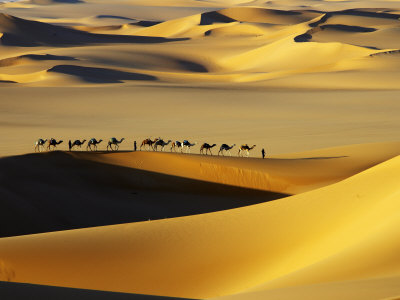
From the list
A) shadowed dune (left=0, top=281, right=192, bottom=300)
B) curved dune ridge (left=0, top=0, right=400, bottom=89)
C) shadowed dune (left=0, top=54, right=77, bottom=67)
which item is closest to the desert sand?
shadowed dune (left=0, top=281, right=192, bottom=300)

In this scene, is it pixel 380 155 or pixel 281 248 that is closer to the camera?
pixel 281 248

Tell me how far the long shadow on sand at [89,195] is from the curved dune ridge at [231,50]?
94.2 feet

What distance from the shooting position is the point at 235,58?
228 ft

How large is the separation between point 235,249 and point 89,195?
738 centimetres

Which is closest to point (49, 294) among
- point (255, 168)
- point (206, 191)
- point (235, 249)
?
point (235, 249)

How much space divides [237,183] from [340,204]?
7739mm

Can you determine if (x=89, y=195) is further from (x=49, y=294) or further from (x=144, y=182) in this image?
(x=49, y=294)

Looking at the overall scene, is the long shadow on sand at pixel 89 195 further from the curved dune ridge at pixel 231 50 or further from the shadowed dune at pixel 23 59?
the shadowed dune at pixel 23 59

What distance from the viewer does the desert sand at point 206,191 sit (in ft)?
32.8

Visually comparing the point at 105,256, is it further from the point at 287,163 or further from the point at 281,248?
the point at 287,163

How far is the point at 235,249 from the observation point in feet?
37.7

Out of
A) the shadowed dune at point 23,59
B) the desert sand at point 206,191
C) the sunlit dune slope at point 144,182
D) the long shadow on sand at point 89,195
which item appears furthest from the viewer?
the shadowed dune at point 23,59

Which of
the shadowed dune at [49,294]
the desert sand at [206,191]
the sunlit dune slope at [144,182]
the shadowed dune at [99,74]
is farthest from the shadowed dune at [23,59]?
the shadowed dune at [49,294]

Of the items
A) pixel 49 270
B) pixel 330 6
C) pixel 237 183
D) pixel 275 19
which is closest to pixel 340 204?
pixel 49 270
